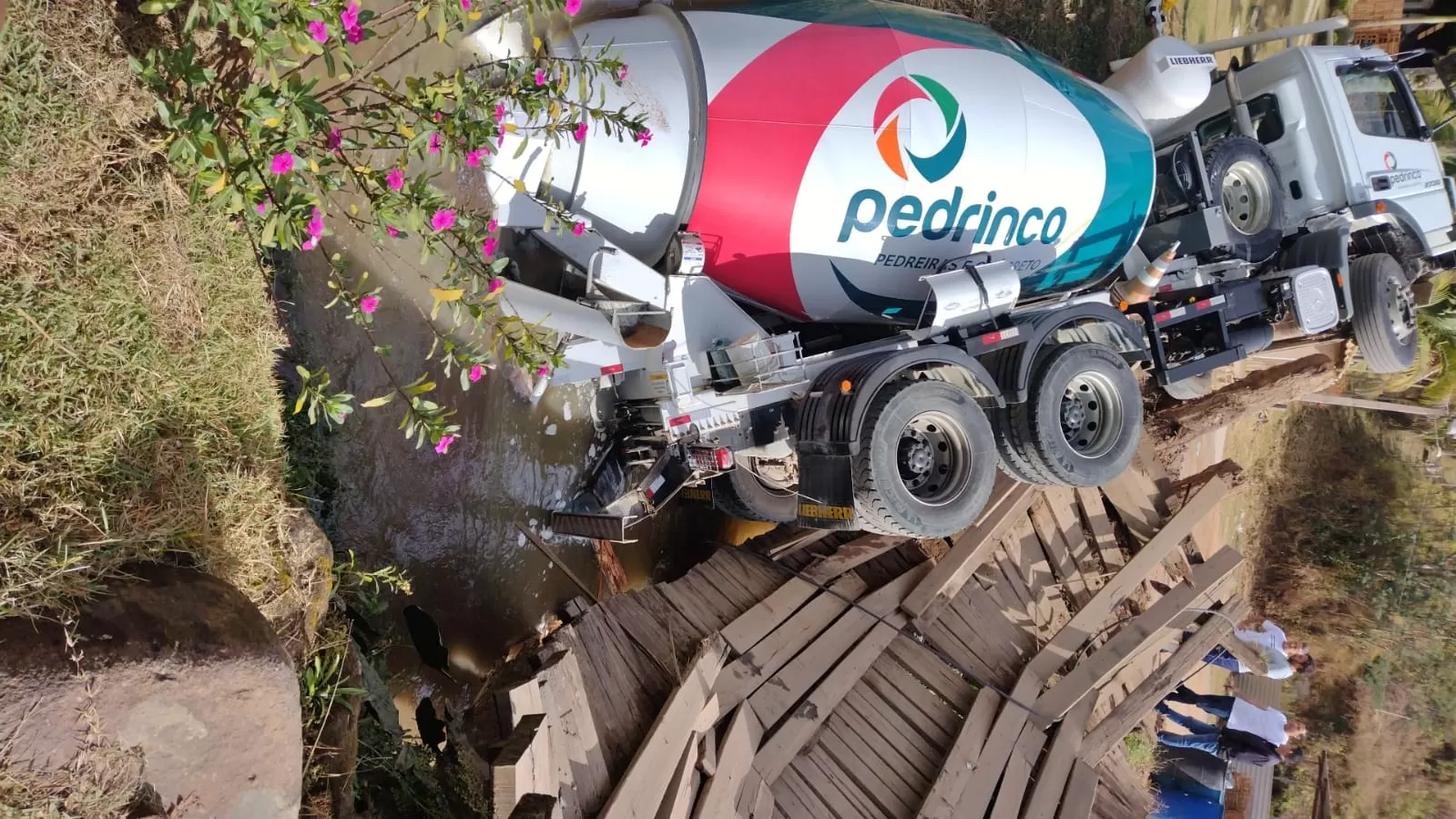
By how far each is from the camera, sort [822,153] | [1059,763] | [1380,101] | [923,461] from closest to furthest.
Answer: [822,153] < [923,461] < [1059,763] < [1380,101]

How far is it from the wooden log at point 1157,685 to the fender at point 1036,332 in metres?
2.07

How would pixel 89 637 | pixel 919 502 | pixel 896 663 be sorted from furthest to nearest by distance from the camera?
pixel 896 663
pixel 919 502
pixel 89 637

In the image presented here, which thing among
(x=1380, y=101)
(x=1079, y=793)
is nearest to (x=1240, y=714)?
(x=1079, y=793)

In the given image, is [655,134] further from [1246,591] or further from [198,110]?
[1246,591]

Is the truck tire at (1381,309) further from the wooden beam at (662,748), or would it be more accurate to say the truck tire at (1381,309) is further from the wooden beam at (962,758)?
the wooden beam at (662,748)

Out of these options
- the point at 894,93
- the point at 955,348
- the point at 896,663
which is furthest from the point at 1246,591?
the point at 894,93

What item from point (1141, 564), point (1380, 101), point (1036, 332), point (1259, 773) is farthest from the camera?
point (1259, 773)

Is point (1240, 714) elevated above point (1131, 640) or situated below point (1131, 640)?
below

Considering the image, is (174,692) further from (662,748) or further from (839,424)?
(839,424)

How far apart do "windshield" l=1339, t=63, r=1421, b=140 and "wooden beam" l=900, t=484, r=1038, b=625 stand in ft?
12.9

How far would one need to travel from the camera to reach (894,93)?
436 cm

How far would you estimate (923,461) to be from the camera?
15.7 feet

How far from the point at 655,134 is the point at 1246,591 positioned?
10.0 meters

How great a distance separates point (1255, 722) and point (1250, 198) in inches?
175
